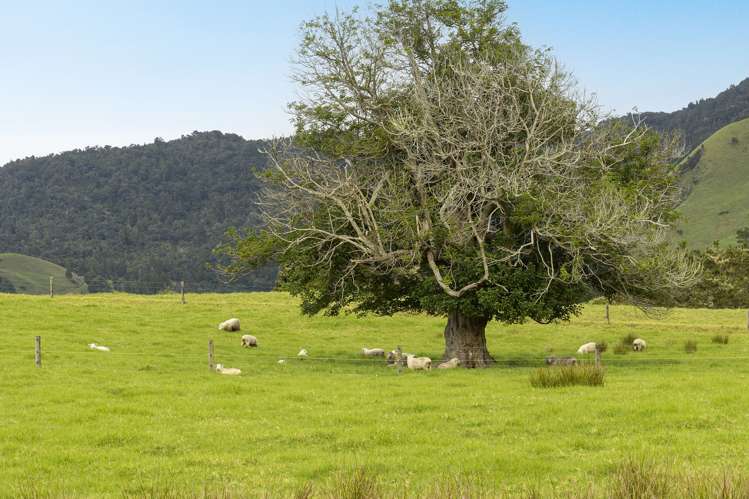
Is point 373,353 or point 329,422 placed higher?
point 329,422

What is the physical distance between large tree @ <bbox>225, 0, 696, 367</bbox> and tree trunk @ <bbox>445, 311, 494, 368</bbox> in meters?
0.08

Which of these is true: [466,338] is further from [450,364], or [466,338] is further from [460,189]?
[460,189]

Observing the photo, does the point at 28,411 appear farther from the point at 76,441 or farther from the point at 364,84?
the point at 364,84

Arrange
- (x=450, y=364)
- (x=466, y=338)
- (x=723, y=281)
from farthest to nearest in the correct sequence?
(x=723, y=281) < (x=466, y=338) < (x=450, y=364)

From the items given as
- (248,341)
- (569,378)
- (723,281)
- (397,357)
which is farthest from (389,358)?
(723,281)

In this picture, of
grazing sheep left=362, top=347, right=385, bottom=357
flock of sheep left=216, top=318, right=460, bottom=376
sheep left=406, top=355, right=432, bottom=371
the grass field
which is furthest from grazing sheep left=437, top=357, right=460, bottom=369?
grazing sheep left=362, top=347, right=385, bottom=357

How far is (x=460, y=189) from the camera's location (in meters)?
31.6

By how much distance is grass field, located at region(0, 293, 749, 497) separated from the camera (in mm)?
14086

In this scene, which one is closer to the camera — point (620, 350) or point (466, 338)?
point (466, 338)

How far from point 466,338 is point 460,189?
693 cm

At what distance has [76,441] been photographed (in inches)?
688

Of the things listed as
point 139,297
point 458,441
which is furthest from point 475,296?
point 139,297

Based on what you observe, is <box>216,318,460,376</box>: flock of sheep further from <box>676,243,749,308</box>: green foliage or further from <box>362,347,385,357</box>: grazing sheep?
<box>676,243,749,308</box>: green foliage

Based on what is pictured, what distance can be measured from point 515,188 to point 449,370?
7390 millimetres
